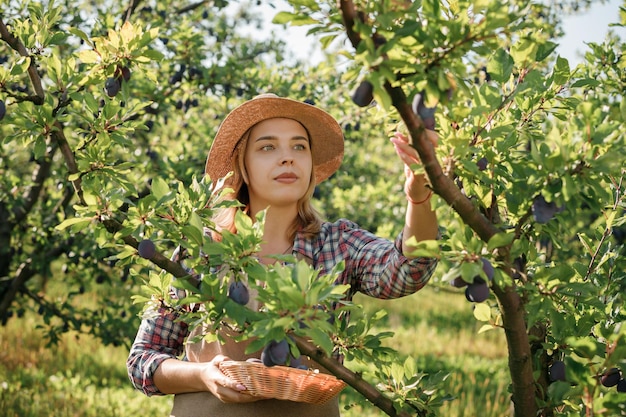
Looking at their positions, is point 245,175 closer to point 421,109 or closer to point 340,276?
point 340,276

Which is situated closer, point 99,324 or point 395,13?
point 395,13

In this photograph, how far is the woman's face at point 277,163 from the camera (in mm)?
2141

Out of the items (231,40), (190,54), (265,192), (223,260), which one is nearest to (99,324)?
(190,54)

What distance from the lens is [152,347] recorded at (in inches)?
85.5

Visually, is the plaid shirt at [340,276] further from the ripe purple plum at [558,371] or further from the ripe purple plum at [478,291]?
the ripe purple plum at [478,291]

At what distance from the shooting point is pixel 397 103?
1246 millimetres

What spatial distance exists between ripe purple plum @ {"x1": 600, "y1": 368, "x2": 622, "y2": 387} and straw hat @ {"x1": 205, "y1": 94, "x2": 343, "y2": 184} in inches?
44.7

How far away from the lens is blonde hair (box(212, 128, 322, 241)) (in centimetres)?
221

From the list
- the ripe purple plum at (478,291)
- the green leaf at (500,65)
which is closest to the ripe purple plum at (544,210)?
the ripe purple plum at (478,291)

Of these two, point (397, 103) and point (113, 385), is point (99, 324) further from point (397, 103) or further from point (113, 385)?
point (397, 103)

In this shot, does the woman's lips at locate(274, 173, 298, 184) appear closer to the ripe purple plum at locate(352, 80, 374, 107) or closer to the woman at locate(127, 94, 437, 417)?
the woman at locate(127, 94, 437, 417)

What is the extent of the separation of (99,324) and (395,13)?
12.8 feet

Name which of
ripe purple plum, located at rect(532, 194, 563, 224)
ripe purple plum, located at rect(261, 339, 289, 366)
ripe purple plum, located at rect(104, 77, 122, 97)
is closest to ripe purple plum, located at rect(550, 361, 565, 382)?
ripe purple plum, located at rect(532, 194, 563, 224)

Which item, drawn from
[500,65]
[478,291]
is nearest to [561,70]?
[500,65]
